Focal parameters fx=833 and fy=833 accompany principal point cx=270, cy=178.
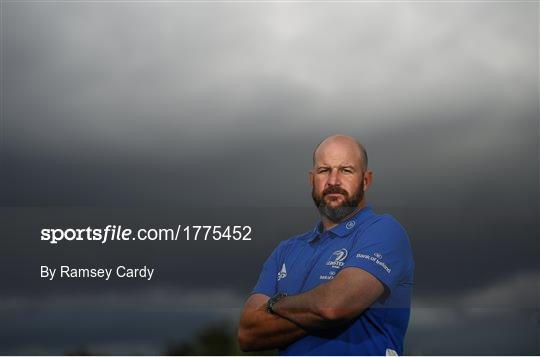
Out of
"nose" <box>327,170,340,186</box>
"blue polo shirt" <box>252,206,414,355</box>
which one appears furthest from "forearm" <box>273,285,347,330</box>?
"nose" <box>327,170,340,186</box>

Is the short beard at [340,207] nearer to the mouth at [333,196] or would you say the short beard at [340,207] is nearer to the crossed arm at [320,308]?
the mouth at [333,196]

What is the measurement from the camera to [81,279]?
496 centimetres

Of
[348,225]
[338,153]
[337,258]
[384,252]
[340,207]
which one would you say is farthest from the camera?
[338,153]

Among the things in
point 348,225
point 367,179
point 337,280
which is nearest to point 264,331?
point 337,280

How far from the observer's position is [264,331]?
14.6ft

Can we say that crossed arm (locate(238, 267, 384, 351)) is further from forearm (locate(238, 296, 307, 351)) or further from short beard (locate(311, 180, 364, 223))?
short beard (locate(311, 180, 364, 223))

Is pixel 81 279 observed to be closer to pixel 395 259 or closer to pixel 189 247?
pixel 189 247

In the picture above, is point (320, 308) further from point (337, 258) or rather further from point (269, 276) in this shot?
point (269, 276)

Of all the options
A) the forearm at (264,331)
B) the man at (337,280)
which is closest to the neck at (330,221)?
the man at (337,280)

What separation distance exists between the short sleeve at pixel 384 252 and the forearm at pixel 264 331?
1.44ft

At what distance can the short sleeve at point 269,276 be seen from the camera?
4.65 metres

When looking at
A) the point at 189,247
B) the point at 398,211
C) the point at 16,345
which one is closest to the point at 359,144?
the point at 398,211

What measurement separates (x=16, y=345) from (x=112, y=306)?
669 mm

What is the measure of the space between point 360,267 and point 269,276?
65cm
